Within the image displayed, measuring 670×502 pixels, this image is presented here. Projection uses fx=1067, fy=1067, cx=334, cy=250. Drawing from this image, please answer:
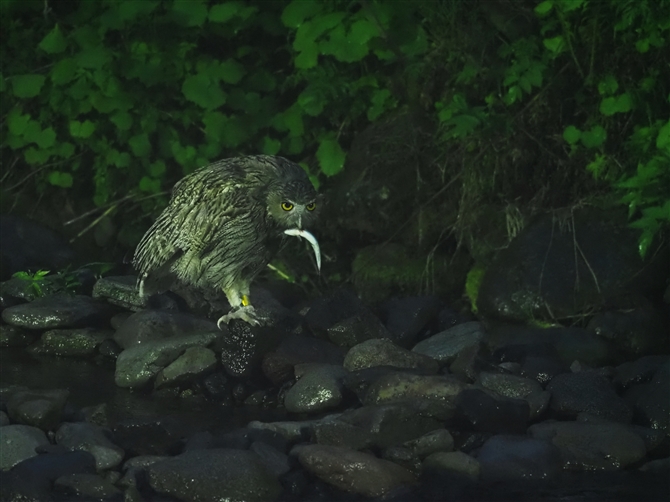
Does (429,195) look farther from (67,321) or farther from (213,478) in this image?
(213,478)

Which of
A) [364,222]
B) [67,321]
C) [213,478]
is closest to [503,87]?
[364,222]

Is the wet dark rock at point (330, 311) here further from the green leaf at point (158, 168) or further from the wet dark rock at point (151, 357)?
the green leaf at point (158, 168)

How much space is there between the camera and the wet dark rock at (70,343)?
6383 mm

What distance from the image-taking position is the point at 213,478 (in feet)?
13.9

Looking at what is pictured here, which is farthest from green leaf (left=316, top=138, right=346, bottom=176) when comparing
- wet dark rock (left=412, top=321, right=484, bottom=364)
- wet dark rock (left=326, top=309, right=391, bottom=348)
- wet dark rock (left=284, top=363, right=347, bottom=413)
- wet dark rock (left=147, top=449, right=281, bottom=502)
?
wet dark rock (left=147, top=449, right=281, bottom=502)

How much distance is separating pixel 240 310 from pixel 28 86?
3015 mm

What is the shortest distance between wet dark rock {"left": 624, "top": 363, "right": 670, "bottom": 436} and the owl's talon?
1986 mm

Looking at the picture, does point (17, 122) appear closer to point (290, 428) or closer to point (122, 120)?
point (122, 120)

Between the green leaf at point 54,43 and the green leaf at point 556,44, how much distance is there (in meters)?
3.46

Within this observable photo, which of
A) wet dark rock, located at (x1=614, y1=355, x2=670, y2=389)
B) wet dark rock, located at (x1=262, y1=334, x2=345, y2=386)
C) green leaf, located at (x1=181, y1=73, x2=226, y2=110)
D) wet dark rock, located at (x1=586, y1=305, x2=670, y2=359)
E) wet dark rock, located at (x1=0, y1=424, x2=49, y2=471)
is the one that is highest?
green leaf, located at (x1=181, y1=73, x2=226, y2=110)

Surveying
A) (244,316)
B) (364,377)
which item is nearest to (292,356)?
(244,316)

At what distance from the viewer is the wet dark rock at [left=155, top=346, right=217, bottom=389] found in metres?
5.64

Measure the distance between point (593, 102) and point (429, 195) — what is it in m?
1.27

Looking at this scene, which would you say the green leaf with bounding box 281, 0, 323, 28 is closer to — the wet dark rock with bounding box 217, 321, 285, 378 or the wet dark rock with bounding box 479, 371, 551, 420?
the wet dark rock with bounding box 217, 321, 285, 378
